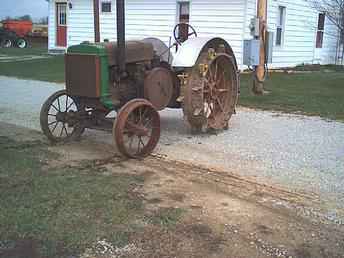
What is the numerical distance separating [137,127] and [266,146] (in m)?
2.04

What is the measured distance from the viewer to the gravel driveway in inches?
230

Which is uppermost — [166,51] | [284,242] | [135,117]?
[166,51]

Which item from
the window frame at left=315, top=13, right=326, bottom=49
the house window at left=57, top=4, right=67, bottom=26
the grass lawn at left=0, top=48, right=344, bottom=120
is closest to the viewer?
the grass lawn at left=0, top=48, right=344, bottom=120

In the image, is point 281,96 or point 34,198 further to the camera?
point 281,96

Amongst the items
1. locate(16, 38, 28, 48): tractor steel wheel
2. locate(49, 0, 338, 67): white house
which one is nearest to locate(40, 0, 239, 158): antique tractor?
locate(49, 0, 338, 67): white house

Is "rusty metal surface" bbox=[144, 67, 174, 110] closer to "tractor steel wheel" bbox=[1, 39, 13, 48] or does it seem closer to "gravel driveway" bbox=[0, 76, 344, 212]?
"gravel driveway" bbox=[0, 76, 344, 212]

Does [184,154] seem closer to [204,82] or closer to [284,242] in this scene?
[204,82]

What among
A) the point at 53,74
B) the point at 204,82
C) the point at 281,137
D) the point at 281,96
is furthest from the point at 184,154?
the point at 53,74

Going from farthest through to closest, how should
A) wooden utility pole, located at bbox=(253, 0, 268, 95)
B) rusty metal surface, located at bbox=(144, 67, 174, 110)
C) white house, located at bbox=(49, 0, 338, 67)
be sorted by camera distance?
white house, located at bbox=(49, 0, 338, 67), wooden utility pole, located at bbox=(253, 0, 268, 95), rusty metal surface, located at bbox=(144, 67, 174, 110)

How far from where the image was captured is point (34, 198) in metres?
4.77

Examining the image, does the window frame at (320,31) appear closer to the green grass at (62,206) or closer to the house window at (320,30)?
the house window at (320,30)

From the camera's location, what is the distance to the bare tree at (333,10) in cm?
1905

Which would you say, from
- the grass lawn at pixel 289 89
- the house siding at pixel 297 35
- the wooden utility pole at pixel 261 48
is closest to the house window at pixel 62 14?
the grass lawn at pixel 289 89

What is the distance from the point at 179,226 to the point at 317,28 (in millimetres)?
19703
